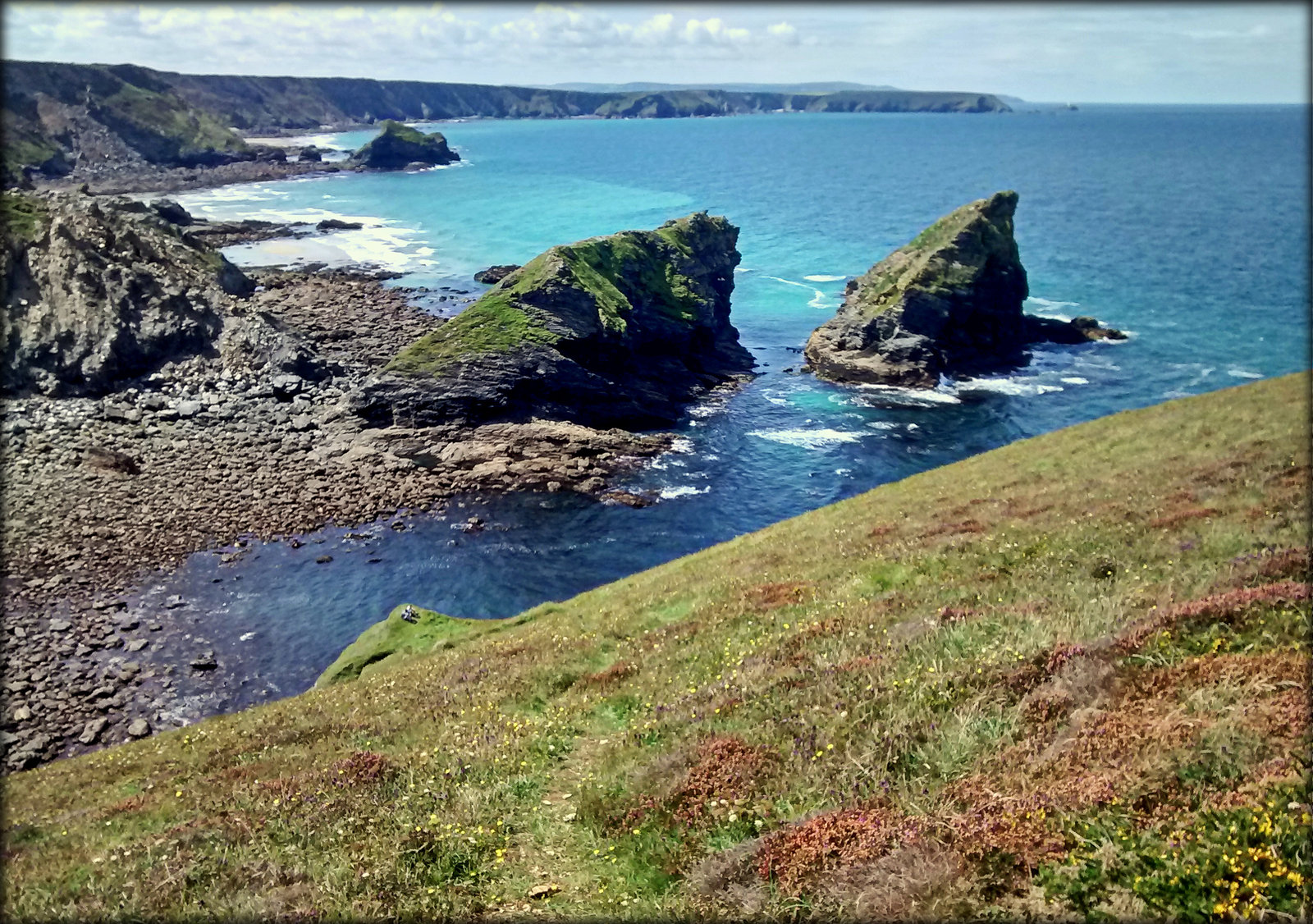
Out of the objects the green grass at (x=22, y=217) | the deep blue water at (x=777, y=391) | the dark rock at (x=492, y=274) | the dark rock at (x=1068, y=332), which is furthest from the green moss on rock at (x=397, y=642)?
the dark rock at (x=492, y=274)

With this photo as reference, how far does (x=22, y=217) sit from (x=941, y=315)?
93882mm

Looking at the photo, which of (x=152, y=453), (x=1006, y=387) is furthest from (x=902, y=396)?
(x=152, y=453)

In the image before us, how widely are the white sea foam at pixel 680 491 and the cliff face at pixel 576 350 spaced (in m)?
12.5

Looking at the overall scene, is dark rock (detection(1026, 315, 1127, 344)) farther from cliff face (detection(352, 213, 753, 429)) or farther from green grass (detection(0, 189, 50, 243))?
green grass (detection(0, 189, 50, 243))

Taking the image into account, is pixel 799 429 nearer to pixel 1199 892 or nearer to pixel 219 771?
pixel 219 771

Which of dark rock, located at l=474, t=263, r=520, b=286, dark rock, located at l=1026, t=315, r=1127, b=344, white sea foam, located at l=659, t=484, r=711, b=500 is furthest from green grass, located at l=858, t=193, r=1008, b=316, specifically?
dark rock, located at l=474, t=263, r=520, b=286

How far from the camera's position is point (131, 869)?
35.4 ft

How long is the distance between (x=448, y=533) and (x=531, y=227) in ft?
380

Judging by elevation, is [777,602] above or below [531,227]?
below

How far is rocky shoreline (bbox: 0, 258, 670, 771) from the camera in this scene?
35875mm

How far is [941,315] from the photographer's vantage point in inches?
3108

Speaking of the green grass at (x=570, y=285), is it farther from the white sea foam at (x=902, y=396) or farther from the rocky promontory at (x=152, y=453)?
the white sea foam at (x=902, y=396)

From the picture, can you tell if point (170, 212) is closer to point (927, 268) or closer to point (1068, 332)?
point (927, 268)

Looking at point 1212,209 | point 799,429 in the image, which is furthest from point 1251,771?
point 1212,209
